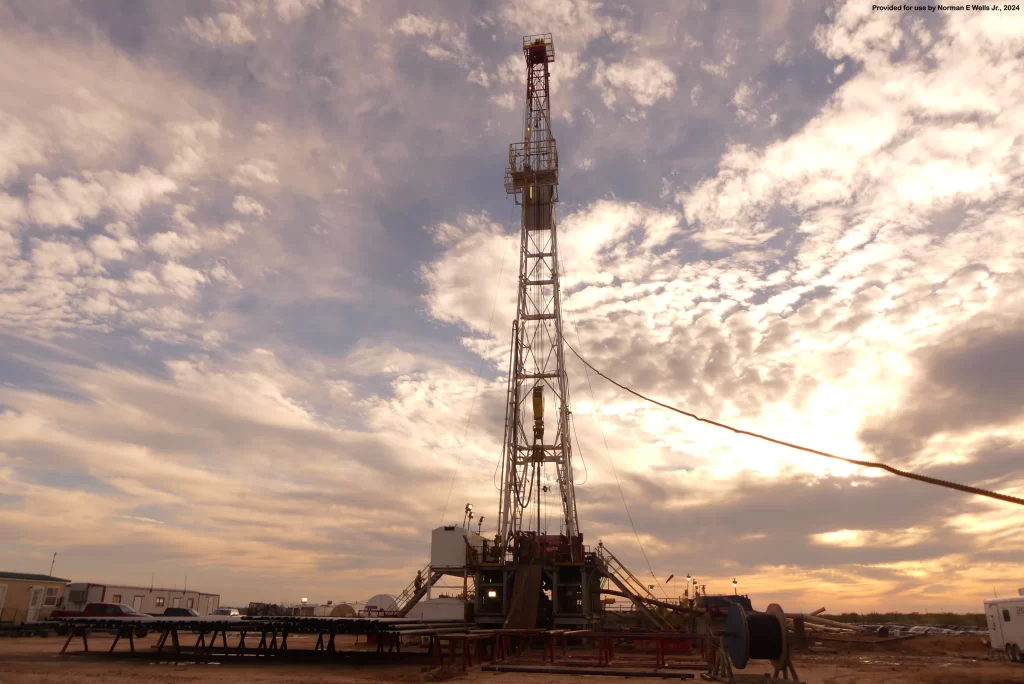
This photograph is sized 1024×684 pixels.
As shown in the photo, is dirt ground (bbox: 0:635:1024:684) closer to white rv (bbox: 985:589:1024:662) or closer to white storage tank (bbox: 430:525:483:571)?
white rv (bbox: 985:589:1024:662)

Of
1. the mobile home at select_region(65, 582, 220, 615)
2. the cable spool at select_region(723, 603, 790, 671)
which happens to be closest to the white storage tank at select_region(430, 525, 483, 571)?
the cable spool at select_region(723, 603, 790, 671)

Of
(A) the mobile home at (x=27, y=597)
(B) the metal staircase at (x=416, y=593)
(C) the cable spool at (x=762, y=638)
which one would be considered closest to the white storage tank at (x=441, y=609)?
(B) the metal staircase at (x=416, y=593)

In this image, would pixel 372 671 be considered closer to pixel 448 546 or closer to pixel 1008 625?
pixel 448 546

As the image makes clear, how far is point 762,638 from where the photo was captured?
13.7m

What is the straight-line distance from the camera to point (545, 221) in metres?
36.3

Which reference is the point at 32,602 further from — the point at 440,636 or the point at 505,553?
the point at 440,636

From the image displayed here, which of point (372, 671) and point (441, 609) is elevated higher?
point (441, 609)

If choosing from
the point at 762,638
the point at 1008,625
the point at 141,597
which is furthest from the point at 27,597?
the point at 1008,625

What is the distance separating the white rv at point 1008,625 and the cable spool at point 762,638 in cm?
1592

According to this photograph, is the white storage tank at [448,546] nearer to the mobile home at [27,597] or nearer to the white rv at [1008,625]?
the white rv at [1008,625]

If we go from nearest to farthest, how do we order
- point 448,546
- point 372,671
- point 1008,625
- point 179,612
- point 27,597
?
point 372,671 < point 1008,625 < point 448,546 < point 27,597 < point 179,612

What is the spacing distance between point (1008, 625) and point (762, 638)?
17.1m

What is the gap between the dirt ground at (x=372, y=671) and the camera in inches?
648

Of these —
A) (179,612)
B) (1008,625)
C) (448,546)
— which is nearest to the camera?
(1008,625)
